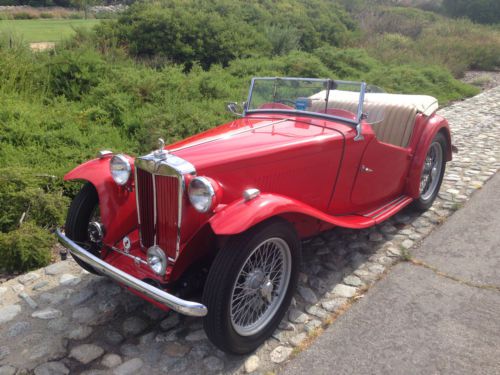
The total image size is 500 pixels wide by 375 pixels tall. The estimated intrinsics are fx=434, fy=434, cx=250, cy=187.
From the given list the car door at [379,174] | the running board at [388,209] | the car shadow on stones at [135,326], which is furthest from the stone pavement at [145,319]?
→ the car door at [379,174]

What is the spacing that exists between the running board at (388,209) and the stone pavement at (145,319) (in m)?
0.28

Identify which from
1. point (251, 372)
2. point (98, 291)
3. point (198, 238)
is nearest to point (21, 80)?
point (98, 291)

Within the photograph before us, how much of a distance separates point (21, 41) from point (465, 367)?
823 centimetres

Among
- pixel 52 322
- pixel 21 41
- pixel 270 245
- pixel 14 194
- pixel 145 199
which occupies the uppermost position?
pixel 21 41

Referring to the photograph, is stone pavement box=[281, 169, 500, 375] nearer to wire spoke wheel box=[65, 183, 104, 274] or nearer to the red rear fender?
the red rear fender

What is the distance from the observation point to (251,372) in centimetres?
250

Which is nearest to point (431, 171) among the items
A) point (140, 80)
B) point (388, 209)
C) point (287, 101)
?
point (388, 209)

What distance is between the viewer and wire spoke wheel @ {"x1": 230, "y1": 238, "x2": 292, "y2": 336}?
8.63ft

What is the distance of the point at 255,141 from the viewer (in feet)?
10.2

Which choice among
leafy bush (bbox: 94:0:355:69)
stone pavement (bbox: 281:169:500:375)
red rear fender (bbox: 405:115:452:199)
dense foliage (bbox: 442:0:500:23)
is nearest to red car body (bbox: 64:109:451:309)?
red rear fender (bbox: 405:115:452:199)

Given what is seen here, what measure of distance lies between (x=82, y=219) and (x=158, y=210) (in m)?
0.71

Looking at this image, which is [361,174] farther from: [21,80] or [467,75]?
[467,75]

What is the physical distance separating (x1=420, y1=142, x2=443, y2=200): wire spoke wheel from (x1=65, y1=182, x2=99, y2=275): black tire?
10.7 ft

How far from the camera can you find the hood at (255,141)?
2.86 metres
